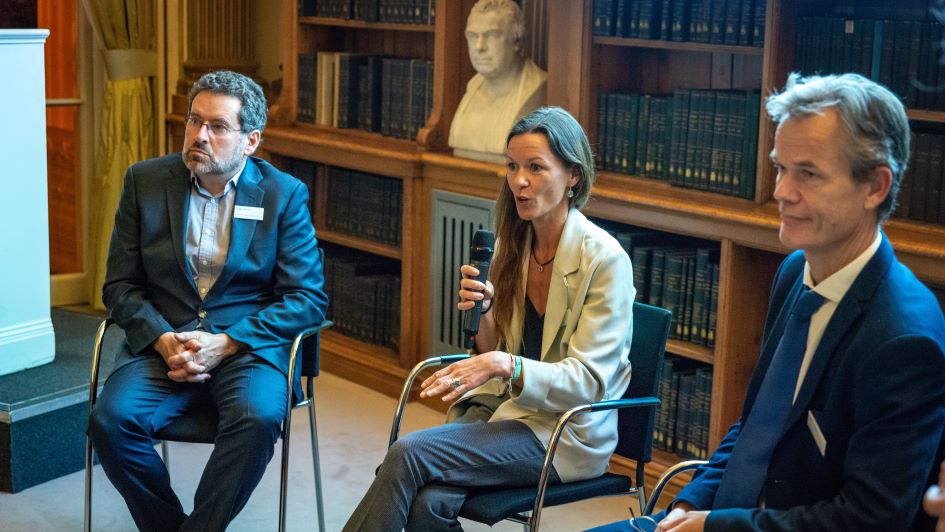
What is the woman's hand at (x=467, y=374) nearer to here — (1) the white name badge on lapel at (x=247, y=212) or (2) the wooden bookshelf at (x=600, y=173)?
(1) the white name badge on lapel at (x=247, y=212)

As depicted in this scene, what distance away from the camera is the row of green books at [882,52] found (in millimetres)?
3105

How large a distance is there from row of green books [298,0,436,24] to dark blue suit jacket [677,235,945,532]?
2997 millimetres

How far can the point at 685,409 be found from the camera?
3.68 m

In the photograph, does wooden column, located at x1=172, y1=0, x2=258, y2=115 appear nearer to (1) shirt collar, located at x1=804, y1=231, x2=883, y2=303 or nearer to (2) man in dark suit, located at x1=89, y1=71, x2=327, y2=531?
(2) man in dark suit, located at x1=89, y1=71, x2=327, y2=531

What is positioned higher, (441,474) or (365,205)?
(365,205)

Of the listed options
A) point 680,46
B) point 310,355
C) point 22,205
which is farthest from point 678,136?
point 22,205

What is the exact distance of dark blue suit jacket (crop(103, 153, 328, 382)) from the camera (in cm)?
313

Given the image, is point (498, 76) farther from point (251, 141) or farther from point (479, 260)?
point (479, 260)

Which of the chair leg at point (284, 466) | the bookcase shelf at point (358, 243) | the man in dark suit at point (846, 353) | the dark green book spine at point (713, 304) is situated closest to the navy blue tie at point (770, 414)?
the man in dark suit at point (846, 353)

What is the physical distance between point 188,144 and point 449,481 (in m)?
1.24

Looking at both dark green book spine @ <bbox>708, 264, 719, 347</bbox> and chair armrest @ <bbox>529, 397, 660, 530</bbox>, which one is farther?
dark green book spine @ <bbox>708, 264, 719, 347</bbox>

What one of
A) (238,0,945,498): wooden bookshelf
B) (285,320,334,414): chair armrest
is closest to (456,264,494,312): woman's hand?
(285,320,334,414): chair armrest

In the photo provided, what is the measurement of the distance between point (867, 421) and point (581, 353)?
0.84 m

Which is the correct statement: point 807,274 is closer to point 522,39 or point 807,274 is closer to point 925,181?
point 925,181
